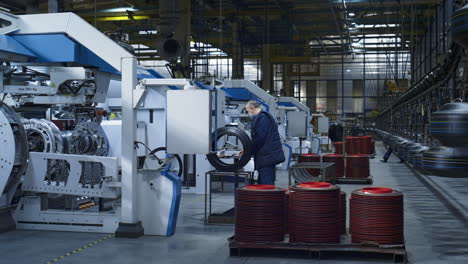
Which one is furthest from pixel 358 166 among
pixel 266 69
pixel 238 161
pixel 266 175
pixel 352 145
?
pixel 266 69

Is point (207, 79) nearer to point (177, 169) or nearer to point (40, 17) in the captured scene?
point (177, 169)

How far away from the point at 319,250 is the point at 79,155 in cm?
396

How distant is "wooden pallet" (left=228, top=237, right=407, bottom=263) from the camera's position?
6.20 meters

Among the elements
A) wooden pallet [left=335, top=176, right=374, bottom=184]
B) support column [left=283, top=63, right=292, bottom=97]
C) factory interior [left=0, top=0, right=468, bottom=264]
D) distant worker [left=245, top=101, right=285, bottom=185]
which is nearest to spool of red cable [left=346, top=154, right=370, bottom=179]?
wooden pallet [left=335, top=176, right=374, bottom=184]

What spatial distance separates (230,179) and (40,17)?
740 cm

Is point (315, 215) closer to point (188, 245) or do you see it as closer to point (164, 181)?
point (188, 245)

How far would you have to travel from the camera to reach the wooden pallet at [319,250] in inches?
244

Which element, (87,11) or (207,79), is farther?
(87,11)

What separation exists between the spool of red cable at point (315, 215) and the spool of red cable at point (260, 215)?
21 cm

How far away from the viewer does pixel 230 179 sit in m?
14.2

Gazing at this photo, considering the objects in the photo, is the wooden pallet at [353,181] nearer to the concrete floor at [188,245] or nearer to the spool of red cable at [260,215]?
the concrete floor at [188,245]

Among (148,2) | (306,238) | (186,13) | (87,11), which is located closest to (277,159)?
(306,238)

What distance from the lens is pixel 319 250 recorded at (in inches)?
247

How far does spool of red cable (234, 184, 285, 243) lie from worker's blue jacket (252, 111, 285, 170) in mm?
1925
